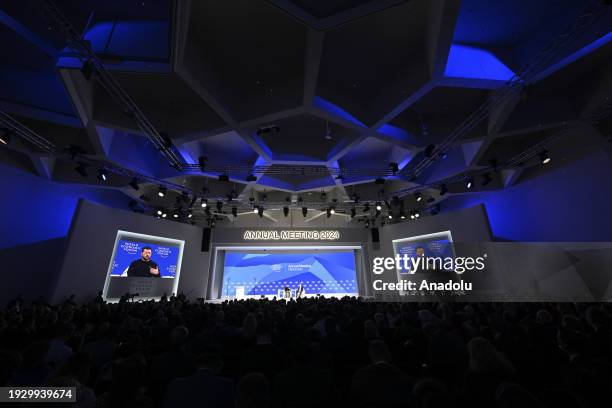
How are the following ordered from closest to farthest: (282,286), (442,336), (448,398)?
(448,398)
(442,336)
(282,286)

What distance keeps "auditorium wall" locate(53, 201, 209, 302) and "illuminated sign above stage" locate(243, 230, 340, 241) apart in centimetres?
601

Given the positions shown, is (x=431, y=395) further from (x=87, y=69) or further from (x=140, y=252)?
(x=140, y=252)

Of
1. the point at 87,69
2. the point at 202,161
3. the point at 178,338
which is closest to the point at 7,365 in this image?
the point at 178,338

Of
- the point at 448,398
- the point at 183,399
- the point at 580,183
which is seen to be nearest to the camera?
the point at 448,398

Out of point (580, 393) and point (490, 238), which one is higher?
point (490, 238)

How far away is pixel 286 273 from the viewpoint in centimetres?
2184

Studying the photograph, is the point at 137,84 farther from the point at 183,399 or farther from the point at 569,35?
the point at 569,35

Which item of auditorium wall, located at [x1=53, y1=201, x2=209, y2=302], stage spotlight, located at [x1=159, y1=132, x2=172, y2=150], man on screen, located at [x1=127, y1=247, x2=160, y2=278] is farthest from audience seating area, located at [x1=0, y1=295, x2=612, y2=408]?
man on screen, located at [x1=127, y1=247, x2=160, y2=278]

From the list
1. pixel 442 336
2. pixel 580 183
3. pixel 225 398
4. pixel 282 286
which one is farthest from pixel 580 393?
pixel 282 286

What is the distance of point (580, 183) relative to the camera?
1104cm

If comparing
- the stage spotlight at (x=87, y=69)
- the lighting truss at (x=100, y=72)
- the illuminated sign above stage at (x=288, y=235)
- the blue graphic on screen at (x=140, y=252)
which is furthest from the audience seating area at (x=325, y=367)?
the illuminated sign above stage at (x=288, y=235)

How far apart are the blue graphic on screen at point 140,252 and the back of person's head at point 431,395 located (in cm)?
1939

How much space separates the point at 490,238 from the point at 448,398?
15.8 meters

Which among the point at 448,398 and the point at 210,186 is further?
the point at 210,186
